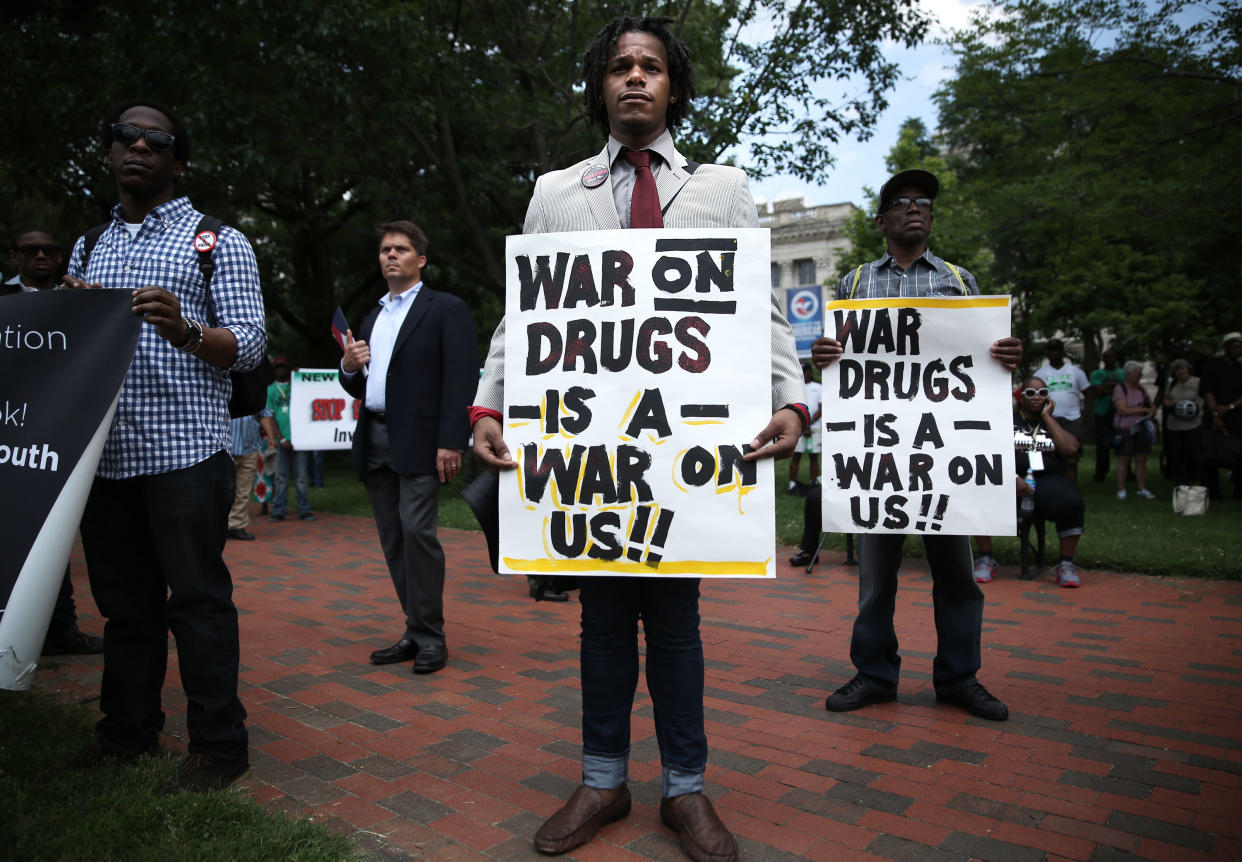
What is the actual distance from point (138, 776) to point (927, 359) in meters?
3.39

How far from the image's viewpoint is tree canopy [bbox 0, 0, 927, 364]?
10508mm

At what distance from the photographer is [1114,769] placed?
3.25 m

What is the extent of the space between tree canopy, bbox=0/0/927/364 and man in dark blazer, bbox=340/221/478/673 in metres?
6.50

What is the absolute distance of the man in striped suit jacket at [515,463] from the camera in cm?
263

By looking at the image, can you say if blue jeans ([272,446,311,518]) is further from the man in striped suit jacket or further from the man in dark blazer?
the man in striped suit jacket

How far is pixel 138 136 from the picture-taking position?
120 inches

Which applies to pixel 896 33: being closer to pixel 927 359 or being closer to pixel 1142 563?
pixel 1142 563

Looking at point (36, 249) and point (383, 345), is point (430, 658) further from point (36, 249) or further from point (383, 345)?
point (36, 249)

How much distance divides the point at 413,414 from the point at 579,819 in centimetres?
260

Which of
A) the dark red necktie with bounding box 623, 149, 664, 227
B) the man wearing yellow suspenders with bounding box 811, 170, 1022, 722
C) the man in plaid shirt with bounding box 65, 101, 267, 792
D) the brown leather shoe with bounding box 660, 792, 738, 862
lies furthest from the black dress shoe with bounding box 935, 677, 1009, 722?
the man in plaid shirt with bounding box 65, 101, 267, 792

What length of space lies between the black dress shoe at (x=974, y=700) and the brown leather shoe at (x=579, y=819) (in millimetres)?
1843

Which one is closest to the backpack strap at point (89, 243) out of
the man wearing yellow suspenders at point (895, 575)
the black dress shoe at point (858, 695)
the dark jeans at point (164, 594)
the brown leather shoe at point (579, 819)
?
the dark jeans at point (164, 594)

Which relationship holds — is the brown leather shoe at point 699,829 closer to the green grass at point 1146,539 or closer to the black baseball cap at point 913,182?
the black baseball cap at point 913,182

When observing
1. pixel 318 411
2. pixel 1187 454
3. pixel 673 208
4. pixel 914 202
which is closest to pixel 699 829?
pixel 673 208
